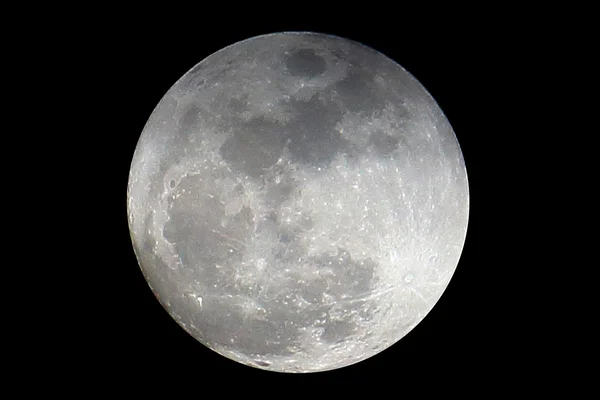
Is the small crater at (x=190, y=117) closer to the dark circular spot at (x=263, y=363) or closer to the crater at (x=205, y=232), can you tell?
the crater at (x=205, y=232)

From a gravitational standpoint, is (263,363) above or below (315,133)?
below

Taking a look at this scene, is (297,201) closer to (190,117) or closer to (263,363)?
(190,117)

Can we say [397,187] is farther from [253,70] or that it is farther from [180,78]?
[180,78]

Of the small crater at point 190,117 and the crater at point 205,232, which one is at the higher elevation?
the small crater at point 190,117

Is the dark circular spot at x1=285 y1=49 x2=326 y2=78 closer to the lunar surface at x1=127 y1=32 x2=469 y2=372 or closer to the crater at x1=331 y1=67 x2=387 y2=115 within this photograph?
the lunar surface at x1=127 y1=32 x2=469 y2=372

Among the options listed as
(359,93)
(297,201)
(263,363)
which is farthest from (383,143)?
(263,363)

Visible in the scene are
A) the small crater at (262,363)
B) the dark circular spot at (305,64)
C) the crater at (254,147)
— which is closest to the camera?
the crater at (254,147)

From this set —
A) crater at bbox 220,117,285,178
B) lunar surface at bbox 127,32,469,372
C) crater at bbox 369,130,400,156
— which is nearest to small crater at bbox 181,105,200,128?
lunar surface at bbox 127,32,469,372

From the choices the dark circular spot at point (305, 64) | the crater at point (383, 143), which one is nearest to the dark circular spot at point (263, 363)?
the crater at point (383, 143)

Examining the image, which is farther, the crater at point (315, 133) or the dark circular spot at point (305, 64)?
the dark circular spot at point (305, 64)
